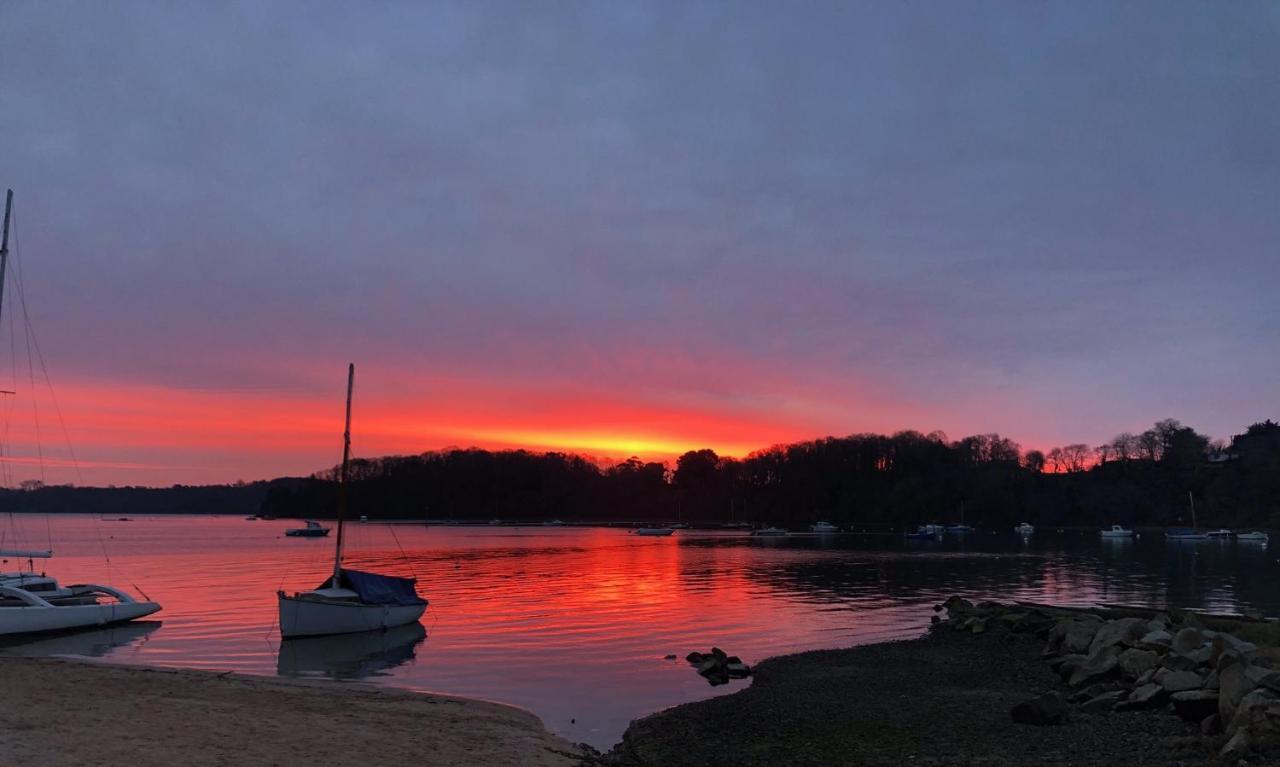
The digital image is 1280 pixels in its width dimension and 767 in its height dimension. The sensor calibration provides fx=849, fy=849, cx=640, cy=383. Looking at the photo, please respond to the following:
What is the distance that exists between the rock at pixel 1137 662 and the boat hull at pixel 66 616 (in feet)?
144

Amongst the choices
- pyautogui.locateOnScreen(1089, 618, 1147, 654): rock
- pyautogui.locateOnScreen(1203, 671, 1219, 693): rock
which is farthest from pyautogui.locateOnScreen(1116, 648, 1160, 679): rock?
pyautogui.locateOnScreen(1203, 671, 1219, 693): rock

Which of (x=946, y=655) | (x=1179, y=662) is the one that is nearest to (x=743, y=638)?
(x=946, y=655)

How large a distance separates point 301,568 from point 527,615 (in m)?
50.3

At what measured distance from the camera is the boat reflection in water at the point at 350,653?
102 feet

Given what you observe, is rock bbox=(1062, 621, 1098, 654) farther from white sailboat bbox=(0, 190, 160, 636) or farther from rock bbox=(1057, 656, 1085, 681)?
white sailboat bbox=(0, 190, 160, 636)

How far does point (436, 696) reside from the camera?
968 inches

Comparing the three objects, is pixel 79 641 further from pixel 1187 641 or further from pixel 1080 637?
pixel 1187 641

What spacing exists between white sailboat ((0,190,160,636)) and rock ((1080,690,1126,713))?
42739 millimetres

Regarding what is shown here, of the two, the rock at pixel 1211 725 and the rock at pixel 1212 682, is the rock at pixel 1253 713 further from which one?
the rock at pixel 1212 682

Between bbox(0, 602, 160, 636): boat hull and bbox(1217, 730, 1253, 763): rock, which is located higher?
bbox(1217, 730, 1253, 763): rock

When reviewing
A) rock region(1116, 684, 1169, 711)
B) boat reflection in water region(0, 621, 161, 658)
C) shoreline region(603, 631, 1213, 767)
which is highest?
rock region(1116, 684, 1169, 711)

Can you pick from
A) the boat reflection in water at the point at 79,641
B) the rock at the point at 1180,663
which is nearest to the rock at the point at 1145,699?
the rock at the point at 1180,663

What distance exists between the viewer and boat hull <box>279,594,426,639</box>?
37.7 m

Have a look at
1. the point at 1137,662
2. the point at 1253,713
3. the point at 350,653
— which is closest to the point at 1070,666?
the point at 1137,662
